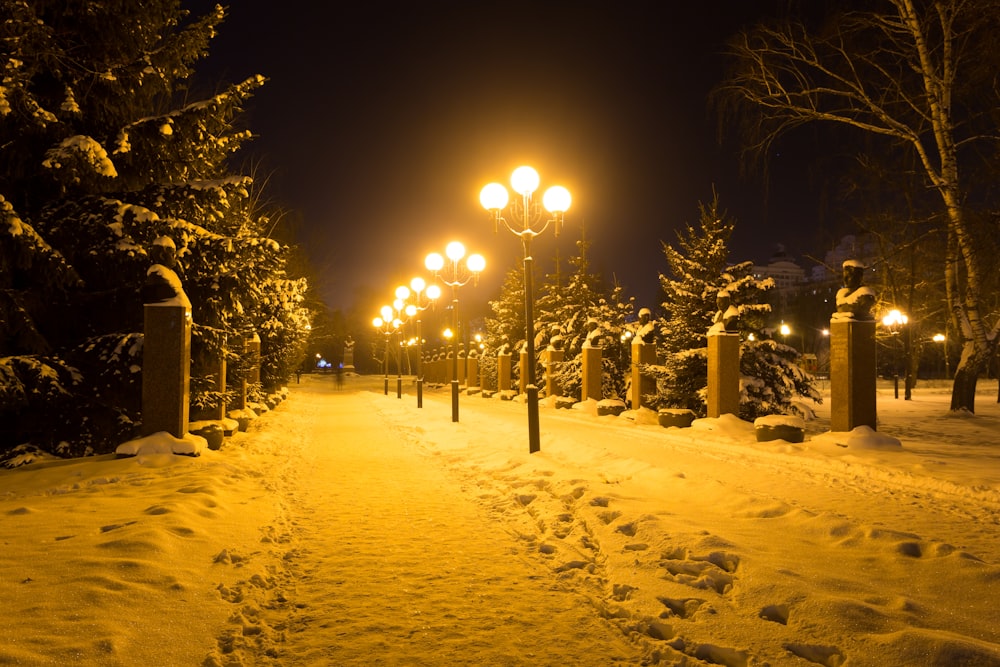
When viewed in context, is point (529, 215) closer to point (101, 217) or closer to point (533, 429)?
point (533, 429)

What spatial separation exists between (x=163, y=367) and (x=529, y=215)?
7298mm

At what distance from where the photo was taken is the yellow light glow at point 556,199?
41.4ft

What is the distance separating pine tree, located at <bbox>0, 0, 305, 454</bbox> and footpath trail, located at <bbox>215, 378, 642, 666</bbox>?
16.0ft

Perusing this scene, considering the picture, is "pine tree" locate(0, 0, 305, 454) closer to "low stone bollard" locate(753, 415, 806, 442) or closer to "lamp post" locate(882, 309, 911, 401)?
"low stone bollard" locate(753, 415, 806, 442)

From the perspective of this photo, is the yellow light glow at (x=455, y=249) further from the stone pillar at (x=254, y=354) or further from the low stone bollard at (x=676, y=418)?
the low stone bollard at (x=676, y=418)

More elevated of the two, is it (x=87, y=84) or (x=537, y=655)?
(x=87, y=84)

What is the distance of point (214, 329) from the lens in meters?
11.9

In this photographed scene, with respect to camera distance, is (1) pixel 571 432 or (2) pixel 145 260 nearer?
(2) pixel 145 260

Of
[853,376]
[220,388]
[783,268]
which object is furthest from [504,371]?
[783,268]

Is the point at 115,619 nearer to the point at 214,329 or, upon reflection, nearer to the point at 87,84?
the point at 214,329

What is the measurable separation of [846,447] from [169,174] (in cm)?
1382

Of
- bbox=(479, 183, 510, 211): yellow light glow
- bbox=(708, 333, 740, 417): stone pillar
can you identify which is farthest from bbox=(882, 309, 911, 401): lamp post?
bbox=(479, 183, 510, 211): yellow light glow

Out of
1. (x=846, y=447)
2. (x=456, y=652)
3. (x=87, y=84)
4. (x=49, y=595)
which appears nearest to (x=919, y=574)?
(x=456, y=652)

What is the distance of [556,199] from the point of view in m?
12.7
